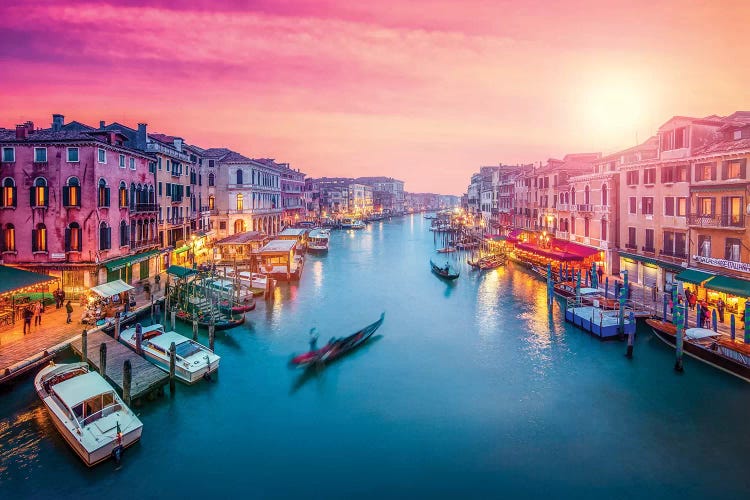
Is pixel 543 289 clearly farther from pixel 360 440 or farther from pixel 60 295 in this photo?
pixel 60 295

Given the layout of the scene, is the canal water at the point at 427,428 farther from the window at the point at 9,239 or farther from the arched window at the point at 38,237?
the window at the point at 9,239

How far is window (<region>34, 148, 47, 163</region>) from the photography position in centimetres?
2661

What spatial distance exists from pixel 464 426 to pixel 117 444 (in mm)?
11201

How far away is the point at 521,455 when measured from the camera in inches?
567

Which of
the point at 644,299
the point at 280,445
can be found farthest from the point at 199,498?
the point at 644,299

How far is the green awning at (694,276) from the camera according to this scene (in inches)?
977

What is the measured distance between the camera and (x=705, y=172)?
26.6m

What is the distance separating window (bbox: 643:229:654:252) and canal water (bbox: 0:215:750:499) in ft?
28.8

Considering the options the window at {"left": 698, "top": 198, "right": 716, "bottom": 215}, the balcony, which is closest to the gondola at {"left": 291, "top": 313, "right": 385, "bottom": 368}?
the balcony

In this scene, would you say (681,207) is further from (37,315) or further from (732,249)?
(37,315)

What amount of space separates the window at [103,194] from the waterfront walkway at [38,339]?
6489 millimetres

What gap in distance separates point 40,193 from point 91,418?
18.7 meters

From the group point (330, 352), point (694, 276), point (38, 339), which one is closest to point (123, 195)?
point (38, 339)

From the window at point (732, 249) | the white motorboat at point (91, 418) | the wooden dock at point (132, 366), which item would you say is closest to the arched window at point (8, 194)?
the wooden dock at point (132, 366)
